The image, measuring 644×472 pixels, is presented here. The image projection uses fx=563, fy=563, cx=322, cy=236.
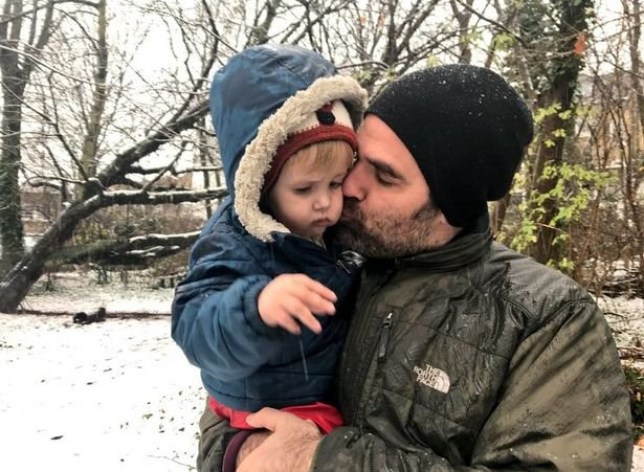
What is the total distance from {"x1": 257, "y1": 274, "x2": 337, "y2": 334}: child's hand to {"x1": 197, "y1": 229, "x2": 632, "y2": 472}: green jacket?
0.32m

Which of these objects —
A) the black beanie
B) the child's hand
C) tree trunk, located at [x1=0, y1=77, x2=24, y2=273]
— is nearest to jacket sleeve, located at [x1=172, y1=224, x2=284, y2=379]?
the child's hand

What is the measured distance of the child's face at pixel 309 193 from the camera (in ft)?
5.43

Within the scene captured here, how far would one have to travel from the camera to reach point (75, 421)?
24.7ft

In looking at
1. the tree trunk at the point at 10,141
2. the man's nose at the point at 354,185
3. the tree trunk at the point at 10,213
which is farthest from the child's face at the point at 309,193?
the tree trunk at the point at 10,213

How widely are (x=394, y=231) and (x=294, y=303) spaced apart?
1.54 ft

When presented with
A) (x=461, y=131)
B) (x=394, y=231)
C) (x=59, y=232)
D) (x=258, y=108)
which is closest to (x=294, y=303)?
(x=394, y=231)

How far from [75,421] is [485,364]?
748 centimetres

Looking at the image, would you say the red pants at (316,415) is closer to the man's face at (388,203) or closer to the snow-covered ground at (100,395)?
the man's face at (388,203)

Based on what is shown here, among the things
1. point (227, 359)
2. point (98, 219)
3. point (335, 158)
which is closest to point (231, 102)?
point (335, 158)

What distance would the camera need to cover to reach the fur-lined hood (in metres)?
1.57

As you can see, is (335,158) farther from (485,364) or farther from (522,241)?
(522,241)

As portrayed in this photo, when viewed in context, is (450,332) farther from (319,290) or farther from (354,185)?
(354,185)

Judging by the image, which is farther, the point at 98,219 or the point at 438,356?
the point at 98,219

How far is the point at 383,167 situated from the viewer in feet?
5.42
